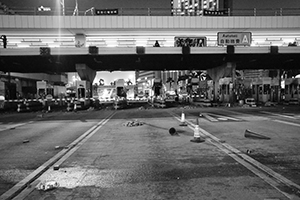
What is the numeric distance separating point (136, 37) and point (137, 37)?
0.13 meters

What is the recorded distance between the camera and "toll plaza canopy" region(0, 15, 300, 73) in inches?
943

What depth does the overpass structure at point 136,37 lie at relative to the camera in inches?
944

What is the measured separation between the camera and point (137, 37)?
102ft

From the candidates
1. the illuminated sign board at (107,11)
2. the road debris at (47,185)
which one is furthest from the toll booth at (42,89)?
the road debris at (47,185)

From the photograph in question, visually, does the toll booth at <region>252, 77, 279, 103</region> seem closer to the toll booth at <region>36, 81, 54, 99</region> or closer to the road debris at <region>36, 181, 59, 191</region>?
the toll booth at <region>36, 81, 54, 99</region>

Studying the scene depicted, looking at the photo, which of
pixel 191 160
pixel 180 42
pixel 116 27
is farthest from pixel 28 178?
pixel 116 27

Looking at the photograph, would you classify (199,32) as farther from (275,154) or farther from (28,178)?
(28,178)

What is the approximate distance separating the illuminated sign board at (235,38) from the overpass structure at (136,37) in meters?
0.77

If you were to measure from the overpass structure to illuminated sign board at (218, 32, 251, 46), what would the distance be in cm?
77

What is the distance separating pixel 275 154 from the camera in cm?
658

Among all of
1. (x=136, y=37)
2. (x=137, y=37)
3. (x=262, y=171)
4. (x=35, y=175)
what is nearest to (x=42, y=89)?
(x=136, y=37)

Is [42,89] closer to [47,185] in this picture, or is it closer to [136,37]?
[136,37]

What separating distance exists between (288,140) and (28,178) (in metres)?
8.18

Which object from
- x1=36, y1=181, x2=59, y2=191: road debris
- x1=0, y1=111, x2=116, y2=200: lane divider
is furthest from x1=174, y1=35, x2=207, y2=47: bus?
x1=36, y1=181, x2=59, y2=191: road debris
